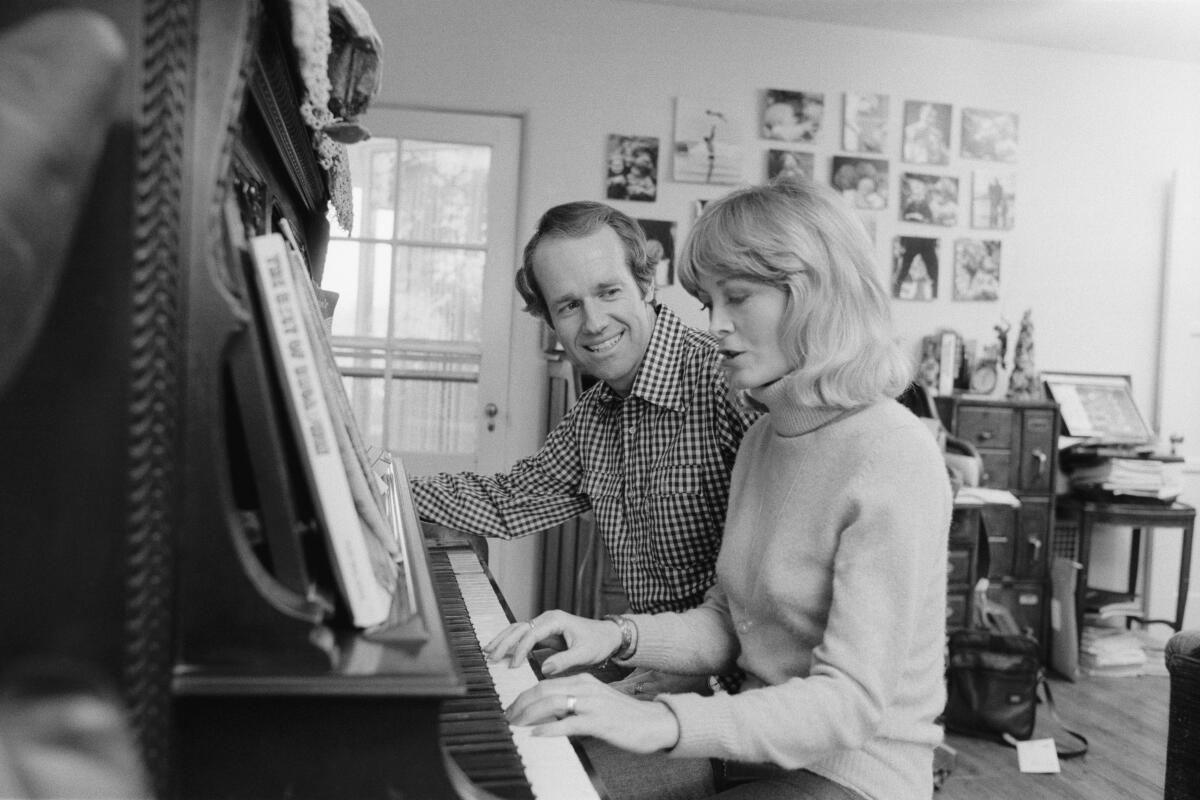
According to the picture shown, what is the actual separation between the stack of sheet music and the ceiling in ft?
6.83

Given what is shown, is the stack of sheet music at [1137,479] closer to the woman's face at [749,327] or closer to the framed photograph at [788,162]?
the framed photograph at [788,162]

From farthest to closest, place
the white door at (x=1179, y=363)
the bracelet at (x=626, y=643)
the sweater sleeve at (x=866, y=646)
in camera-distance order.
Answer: the white door at (x=1179, y=363), the bracelet at (x=626, y=643), the sweater sleeve at (x=866, y=646)

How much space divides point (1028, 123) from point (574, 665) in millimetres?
4630

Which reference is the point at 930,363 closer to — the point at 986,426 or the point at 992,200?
the point at 986,426

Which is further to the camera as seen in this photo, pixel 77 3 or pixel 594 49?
pixel 594 49

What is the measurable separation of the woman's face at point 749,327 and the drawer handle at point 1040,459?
354 cm

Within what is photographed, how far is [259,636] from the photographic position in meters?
0.72

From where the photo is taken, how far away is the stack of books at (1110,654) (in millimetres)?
4562

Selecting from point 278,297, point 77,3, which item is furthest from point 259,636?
point 77,3

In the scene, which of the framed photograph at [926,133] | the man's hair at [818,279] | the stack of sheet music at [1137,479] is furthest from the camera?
the framed photograph at [926,133]

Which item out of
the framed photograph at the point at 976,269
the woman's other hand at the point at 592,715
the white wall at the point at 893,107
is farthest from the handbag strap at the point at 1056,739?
the woman's other hand at the point at 592,715

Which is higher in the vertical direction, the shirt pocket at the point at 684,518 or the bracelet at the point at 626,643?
the shirt pocket at the point at 684,518

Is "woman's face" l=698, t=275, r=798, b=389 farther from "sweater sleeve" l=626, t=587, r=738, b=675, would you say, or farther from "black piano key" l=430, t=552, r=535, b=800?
"black piano key" l=430, t=552, r=535, b=800

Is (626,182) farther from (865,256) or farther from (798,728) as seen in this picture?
(798,728)
